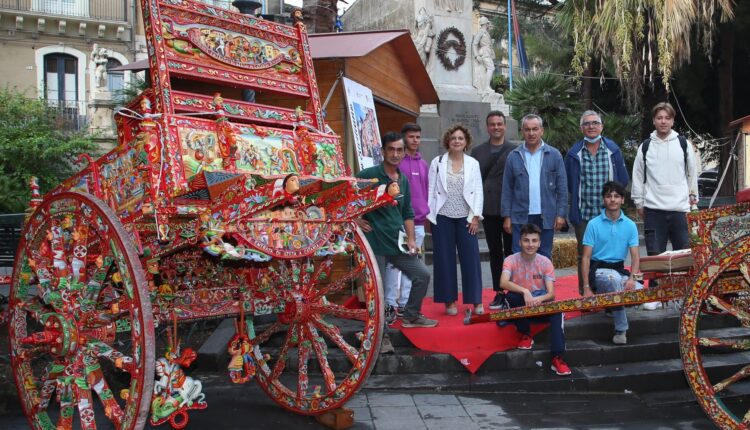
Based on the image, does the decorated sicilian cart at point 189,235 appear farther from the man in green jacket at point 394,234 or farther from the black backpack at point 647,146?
the black backpack at point 647,146

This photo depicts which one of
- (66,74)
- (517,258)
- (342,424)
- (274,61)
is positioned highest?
(66,74)

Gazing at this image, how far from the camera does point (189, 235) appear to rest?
11.6ft

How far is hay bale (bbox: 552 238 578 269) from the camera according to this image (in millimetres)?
10703

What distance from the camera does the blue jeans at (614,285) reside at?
5.73 m

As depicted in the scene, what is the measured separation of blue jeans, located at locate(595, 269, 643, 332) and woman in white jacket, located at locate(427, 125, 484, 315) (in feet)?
3.54

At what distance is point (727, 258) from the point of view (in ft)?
12.5

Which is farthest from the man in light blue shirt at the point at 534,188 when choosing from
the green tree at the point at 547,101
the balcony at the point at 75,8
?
the balcony at the point at 75,8

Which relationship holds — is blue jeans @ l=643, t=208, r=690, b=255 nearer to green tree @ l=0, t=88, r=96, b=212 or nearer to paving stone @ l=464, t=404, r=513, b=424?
paving stone @ l=464, t=404, r=513, b=424

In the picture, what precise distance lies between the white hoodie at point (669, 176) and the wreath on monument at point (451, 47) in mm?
8750

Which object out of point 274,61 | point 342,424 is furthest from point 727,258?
point 274,61

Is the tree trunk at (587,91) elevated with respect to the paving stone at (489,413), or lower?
elevated

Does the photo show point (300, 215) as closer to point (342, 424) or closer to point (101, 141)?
point (342, 424)

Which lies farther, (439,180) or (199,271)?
(439,180)

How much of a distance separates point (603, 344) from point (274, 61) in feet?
11.9
